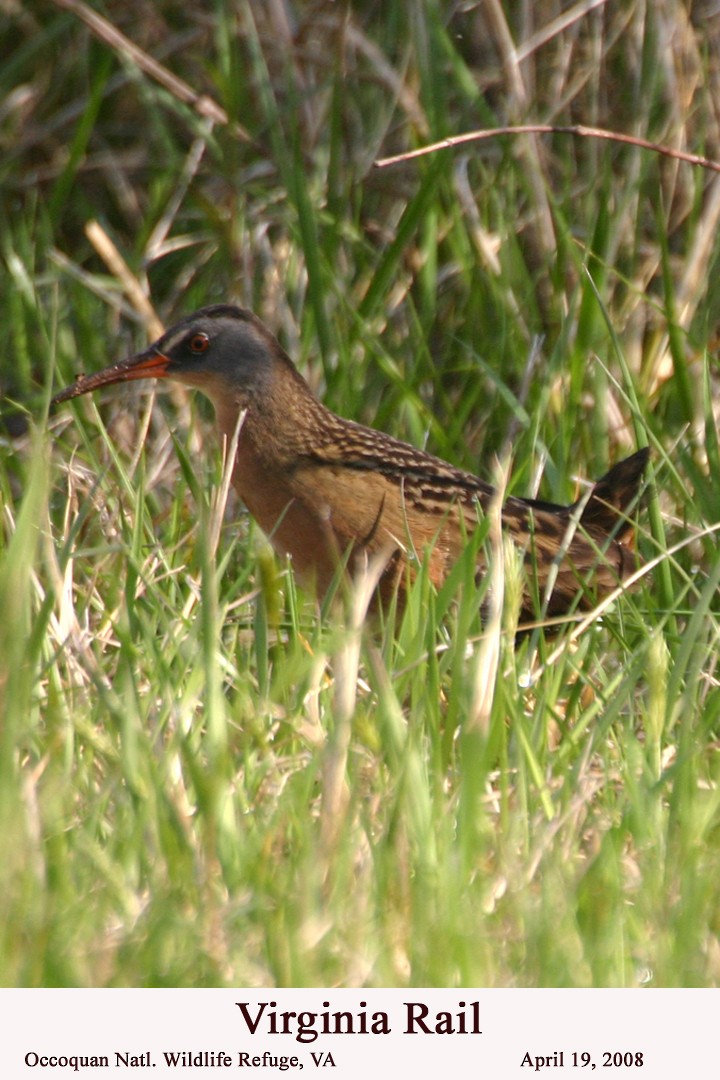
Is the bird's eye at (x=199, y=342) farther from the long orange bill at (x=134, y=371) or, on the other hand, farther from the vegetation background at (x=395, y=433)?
the vegetation background at (x=395, y=433)

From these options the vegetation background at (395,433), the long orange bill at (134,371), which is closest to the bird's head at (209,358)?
the long orange bill at (134,371)

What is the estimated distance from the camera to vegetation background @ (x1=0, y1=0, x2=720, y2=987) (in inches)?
87.9

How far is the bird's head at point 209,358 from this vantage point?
435 centimetres

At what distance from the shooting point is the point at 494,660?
2715 millimetres

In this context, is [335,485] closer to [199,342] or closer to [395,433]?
[199,342]

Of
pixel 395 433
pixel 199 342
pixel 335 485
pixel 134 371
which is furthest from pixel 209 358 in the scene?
pixel 395 433

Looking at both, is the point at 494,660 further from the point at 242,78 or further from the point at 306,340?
the point at 242,78

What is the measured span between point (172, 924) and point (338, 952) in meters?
0.22

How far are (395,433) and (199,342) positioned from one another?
89cm

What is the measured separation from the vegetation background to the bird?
0.45ft

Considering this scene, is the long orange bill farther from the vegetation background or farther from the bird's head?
the vegetation background

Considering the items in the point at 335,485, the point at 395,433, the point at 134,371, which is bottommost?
the point at 395,433

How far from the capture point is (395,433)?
5.06 m

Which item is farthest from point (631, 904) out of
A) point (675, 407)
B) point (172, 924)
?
point (675, 407)
